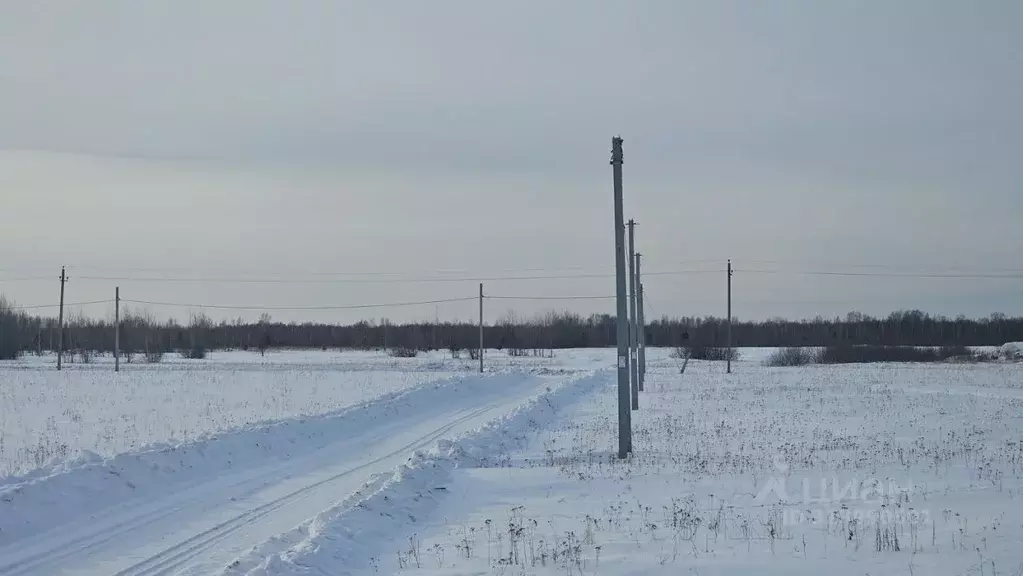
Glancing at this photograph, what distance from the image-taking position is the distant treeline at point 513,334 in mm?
104375

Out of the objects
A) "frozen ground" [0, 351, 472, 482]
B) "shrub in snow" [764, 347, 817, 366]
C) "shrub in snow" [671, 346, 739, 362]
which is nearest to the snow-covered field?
"frozen ground" [0, 351, 472, 482]

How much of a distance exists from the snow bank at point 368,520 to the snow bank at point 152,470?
10.1 feet

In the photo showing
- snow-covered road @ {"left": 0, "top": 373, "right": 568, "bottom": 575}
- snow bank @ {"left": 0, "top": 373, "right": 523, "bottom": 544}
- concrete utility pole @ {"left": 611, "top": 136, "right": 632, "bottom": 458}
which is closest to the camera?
snow-covered road @ {"left": 0, "top": 373, "right": 568, "bottom": 575}

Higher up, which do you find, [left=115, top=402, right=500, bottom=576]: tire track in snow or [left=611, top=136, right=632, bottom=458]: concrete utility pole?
[left=611, top=136, right=632, bottom=458]: concrete utility pole

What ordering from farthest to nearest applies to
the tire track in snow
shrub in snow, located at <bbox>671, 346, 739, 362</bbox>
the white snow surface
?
shrub in snow, located at <bbox>671, 346, 739, 362</bbox> < the white snow surface < the tire track in snow

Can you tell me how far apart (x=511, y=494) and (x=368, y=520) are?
2763 mm

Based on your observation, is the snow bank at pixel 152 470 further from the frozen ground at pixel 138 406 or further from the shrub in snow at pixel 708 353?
the shrub in snow at pixel 708 353

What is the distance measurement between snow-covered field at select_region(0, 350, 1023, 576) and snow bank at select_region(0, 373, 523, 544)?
0.04 meters

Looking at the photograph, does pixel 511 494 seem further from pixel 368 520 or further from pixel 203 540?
pixel 203 540

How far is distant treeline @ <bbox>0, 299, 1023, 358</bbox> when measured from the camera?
104375 millimetres

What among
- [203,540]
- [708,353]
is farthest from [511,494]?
[708,353]

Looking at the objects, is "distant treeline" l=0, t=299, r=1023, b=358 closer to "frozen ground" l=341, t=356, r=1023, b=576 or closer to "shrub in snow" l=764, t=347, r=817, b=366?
"shrub in snow" l=764, t=347, r=817, b=366

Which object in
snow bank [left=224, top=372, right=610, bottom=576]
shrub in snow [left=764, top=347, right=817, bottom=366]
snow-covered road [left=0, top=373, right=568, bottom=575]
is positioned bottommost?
snow-covered road [left=0, top=373, right=568, bottom=575]

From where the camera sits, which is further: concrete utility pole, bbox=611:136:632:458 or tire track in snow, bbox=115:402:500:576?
concrete utility pole, bbox=611:136:632:458
